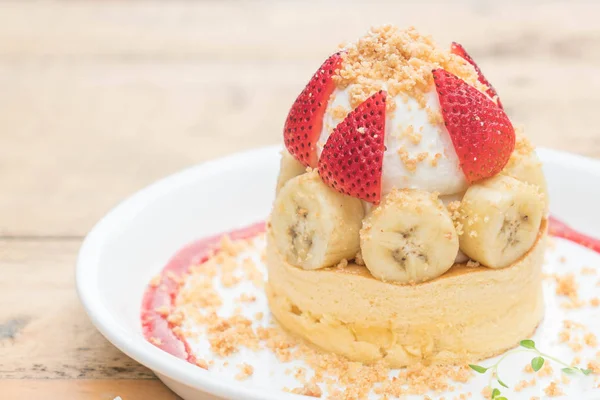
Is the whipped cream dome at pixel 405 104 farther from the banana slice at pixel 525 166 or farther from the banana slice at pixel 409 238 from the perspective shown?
the banana slice at pixel 525 166

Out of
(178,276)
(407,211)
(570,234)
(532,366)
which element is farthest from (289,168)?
(570,234)

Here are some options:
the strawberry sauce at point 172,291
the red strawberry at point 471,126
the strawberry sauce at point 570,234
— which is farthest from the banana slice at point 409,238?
the strawberry sauce at point 570,234

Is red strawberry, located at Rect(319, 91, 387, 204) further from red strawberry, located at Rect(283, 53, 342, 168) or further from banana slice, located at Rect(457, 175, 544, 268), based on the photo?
banana slice, located at Rect(457, 175, 544, 268)

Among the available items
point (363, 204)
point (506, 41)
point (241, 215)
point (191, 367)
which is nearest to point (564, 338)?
point (363, 204)

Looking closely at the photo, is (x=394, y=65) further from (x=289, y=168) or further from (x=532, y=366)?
(x=532, y=366)

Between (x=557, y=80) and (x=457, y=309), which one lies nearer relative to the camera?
(x=457, y=309)

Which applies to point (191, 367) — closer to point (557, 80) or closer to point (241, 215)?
point (241, 215)
